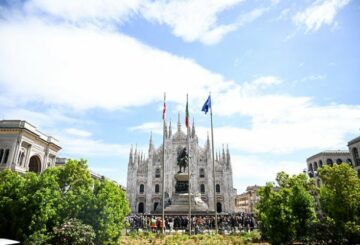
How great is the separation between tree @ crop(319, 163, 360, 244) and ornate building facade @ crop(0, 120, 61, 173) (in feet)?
106

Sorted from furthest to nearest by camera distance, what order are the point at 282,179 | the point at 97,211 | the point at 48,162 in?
the point at 48,162 < the point at 282,179 < the point at 97,211

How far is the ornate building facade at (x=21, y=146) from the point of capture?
3042 centimetres

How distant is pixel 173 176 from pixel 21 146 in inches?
1142

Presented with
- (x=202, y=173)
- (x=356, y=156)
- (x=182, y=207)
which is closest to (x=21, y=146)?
(x=182, y=207)

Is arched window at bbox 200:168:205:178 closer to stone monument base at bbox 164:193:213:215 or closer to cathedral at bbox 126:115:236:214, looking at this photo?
cathedral at bbox 126:115:236:214

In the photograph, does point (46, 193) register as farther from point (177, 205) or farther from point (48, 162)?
point (48, 162)

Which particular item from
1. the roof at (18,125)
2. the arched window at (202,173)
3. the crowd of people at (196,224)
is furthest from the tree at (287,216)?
the arched window at (202,173)

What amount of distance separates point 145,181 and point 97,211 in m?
43.5

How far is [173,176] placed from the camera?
172ft

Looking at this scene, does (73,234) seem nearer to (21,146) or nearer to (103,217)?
(103,217)

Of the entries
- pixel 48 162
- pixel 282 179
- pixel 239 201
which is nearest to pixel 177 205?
pixel 282 179

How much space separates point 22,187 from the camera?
10.4 m

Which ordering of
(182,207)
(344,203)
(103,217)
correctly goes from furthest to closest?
(182,207)
(344,203)
(103,217)

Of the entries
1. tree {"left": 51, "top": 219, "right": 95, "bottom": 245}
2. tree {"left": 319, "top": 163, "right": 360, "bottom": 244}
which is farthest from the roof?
tree {"left": 319, "top": 163, "right": 360, "bottom": 244}
